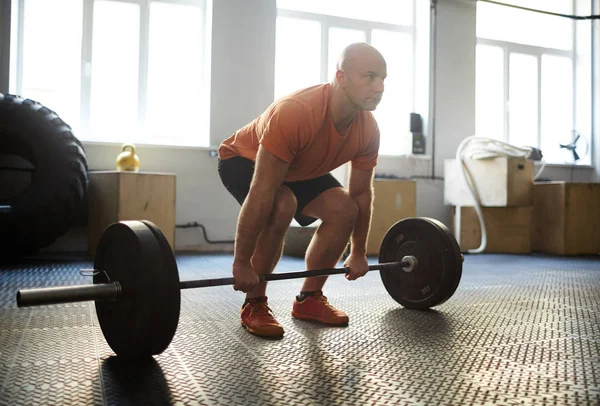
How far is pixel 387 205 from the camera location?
4328mm

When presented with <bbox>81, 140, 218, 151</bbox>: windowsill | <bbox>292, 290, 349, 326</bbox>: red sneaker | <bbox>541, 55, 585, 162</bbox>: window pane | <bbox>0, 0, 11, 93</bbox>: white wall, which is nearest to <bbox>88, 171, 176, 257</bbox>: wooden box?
<bbox>81, 140, 218, 151</bbox>: windowsill

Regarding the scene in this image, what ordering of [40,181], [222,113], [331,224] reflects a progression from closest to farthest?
[331,224] < [40,181] < [222,113]

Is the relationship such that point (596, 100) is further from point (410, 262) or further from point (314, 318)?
point (314, 318)

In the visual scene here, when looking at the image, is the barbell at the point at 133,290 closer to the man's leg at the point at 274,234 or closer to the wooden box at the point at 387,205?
the man's leg at the point at 274,234

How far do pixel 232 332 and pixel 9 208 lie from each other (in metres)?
2.29

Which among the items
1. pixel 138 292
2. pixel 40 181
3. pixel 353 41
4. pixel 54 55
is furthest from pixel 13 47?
pixel 138 292

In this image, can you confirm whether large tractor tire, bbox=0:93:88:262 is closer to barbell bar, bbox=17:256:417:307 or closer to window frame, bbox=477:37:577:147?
barbell bar, bbox=17:256:417:307

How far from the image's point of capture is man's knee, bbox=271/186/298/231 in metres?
1.60

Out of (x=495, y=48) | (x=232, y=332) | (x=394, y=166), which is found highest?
(x=495, y=48)

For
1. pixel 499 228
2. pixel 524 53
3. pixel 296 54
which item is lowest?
pixel 499 228

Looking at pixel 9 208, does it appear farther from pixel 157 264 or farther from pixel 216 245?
pixel 157 264

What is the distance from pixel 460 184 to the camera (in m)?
4.80

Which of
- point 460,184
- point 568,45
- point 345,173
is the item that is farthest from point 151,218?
point 568,45

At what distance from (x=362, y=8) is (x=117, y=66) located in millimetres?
2583
